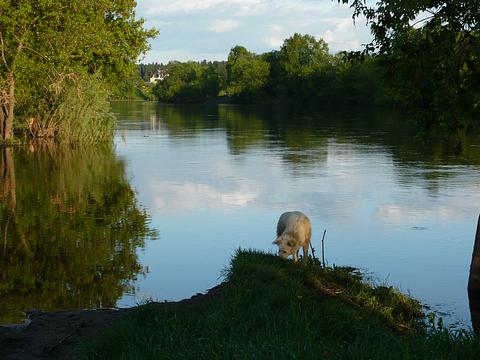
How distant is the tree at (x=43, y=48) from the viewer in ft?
152

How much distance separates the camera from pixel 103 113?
51.4 meters

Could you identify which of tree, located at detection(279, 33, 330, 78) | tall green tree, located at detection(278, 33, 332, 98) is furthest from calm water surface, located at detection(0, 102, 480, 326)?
tree, located at detection(279, 33, 330, 78)

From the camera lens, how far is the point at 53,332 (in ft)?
34.9

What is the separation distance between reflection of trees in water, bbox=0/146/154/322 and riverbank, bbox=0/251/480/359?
267cm

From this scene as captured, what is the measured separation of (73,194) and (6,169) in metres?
9.82

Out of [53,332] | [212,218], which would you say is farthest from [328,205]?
[53,332]

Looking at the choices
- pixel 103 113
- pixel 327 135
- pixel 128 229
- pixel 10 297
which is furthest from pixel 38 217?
pixel 327 135

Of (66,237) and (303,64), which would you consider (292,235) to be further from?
(303,64)

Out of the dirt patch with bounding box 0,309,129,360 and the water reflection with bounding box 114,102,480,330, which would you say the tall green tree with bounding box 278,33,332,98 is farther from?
the dirt patch with bounding box 0,309,129,360

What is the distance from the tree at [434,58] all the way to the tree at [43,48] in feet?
115

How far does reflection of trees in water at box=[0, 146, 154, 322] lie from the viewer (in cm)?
1441

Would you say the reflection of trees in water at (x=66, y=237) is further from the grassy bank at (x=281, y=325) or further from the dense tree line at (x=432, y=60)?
the dense tree line at (x=432, y=60)

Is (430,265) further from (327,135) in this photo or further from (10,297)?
(327,135)

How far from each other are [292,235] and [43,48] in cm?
3719
